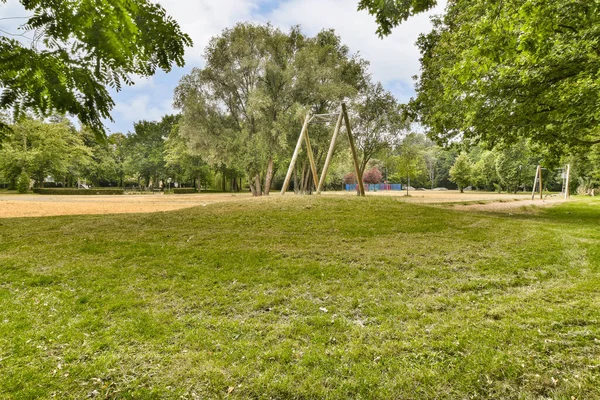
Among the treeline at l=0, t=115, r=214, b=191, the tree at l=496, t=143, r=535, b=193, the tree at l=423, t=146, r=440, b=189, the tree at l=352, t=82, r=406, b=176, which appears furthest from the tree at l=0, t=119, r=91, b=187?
the tree at l=423, t=146, r=440, b=189

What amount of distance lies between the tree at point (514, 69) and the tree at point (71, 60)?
11.0ft

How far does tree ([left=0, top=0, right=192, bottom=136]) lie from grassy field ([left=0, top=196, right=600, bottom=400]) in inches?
79.3

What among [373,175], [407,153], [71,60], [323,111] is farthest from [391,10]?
[373,175]

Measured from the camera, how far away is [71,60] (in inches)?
80.8

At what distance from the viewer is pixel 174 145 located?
35.8m

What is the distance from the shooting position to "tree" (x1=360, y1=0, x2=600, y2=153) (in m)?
3.39

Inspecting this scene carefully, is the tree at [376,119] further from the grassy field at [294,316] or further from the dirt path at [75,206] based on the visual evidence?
the grassy field at [294,316]

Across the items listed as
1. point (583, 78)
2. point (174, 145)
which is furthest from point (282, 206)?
point (174, 145)

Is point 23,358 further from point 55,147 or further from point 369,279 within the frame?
point 55,147

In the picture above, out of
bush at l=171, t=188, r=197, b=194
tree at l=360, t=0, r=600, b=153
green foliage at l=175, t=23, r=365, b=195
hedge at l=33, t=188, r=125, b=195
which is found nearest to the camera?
tree at l=360, t=0, r=600, b=153

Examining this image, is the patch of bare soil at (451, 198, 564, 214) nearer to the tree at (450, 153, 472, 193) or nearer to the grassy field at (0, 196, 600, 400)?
the grassy field at (0, 196, 600, 400)

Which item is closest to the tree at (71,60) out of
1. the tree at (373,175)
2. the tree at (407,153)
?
the tree at (407,153)

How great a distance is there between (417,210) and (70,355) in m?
10.1

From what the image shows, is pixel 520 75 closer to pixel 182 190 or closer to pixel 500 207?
pixel 500 207
